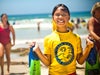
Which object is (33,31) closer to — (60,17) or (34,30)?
(34,30)

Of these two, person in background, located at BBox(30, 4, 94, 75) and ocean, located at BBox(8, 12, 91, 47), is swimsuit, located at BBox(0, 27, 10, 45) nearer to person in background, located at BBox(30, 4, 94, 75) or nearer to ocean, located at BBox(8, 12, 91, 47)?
person in background, located at BBox(30, 4, 94, 75)

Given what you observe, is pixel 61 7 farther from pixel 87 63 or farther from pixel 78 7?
pixel 78 7

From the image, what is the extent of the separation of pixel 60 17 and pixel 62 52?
0.79ft

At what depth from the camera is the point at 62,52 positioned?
200cm

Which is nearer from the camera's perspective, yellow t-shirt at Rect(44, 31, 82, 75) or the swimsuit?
yellow t-shirt at Rect(44, 31, 82, 75)

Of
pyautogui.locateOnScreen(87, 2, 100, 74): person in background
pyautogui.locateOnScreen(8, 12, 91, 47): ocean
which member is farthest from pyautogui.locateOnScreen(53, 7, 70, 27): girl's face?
pyautogui.locateOnScreen(8, 12, 91, 47): ocean

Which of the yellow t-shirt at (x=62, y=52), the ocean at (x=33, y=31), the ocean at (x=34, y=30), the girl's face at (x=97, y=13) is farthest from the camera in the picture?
the ocean at (x=34, y=30)

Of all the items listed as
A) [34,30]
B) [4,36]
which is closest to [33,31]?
[34,30]

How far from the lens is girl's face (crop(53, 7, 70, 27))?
200 cm

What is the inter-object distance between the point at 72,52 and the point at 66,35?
0.41 feet

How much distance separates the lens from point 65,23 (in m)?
2.02

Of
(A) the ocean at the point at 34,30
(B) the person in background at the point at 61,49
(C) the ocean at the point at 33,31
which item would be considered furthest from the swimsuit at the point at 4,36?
(A) the ocean at the point at 34,30

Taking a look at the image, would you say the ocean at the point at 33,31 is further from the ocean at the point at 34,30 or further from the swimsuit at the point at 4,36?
the swimsuit at the point at 4,36

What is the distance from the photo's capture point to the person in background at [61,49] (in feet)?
6.52
